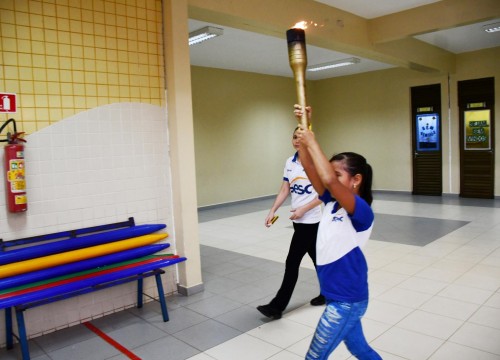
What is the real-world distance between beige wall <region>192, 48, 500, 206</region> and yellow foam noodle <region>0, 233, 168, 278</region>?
570cm

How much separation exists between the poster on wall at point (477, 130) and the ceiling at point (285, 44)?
56.3 inches

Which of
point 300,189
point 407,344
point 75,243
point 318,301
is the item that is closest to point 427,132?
point 318,301

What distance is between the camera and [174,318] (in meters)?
3.48

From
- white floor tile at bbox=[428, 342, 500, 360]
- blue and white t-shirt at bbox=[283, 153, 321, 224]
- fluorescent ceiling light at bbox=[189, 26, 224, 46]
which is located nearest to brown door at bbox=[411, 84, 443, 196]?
fluorescent ceiling light at bbox=[189, 26, 224, 46]

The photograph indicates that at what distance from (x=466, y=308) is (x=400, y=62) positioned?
5287 mm

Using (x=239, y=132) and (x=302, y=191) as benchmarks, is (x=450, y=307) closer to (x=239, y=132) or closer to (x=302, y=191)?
(x=302, y=191)

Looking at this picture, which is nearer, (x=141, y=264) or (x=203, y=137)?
(x=141, y=264)

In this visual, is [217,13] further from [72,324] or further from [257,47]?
[257,47]

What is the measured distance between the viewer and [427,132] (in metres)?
10.1

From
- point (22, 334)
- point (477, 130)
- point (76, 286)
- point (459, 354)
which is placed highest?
point (477, 130)

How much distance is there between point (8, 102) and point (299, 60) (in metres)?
2.56

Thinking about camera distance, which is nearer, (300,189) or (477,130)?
(300,189)

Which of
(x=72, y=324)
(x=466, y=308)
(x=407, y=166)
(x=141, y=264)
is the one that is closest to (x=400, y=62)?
(x=407, y=166)

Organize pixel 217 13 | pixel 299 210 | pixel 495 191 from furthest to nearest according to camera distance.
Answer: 1. pixel 495 191
2. pixel 217 13
3. pixel 299 210
